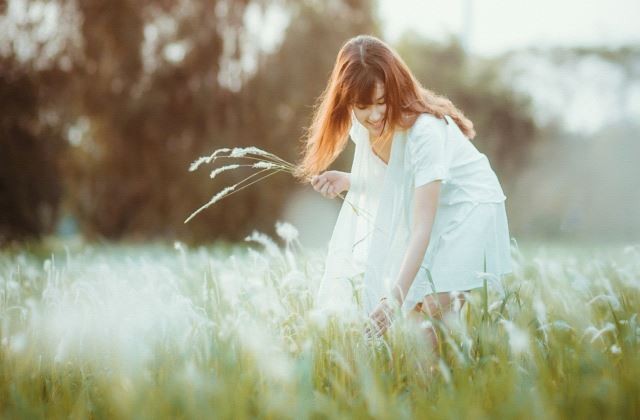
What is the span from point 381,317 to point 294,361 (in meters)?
0.43

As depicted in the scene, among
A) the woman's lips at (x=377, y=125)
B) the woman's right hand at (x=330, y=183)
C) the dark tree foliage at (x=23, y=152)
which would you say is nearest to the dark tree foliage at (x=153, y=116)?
the dark tree foliage at (x=23, y=152)

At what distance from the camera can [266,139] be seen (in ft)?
40.6

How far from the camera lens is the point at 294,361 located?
263 centimetres

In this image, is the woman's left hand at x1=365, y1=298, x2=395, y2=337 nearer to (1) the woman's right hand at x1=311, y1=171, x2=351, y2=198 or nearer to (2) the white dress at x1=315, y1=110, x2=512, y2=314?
(2) the white dress at x1=315, y1=110, x2=512, y2=314

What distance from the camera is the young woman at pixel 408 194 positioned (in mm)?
2996

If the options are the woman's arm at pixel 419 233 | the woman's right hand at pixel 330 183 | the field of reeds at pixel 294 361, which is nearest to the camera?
the field of reeds at pixel 294 361

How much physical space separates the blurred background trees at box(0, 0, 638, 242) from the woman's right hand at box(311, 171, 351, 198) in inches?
330

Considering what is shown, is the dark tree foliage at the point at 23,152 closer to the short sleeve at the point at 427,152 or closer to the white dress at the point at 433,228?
the white dress at the point at 433,228

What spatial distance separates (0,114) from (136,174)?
2.35m

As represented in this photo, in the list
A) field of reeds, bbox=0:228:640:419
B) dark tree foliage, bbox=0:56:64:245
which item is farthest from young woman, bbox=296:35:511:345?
dark tree foliage, bbox=0:56:64:245

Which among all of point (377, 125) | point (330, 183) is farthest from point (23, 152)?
point (377, 125)

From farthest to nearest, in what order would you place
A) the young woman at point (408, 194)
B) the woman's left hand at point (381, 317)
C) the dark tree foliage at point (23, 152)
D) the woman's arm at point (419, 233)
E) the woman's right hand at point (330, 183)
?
the dark tree foliage at point (23, 152), the woman's right hand at point (330, 183), the young woman at point (408, 194), the woman's arm at point (419, 233), the woman's left hand at point (381, 317)

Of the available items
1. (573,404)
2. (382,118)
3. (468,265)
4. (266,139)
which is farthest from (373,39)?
(266,139)

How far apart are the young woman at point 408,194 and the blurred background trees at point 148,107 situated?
8.56 metres
